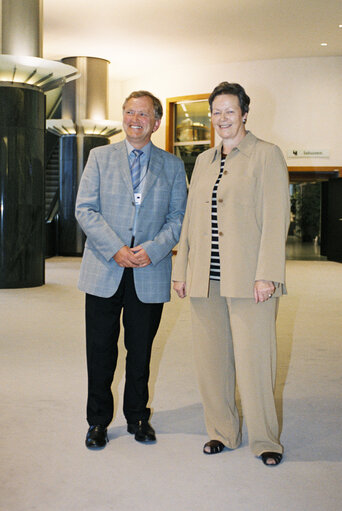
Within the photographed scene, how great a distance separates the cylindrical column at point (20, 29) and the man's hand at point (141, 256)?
8613mm

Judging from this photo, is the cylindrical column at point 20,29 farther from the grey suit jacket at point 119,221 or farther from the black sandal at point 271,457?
the black sandal at point 271,457

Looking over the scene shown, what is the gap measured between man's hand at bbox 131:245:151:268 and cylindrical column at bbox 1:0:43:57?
8.61 meters

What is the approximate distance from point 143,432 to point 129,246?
991 millimetres

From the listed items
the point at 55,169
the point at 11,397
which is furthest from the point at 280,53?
the point at 11,397

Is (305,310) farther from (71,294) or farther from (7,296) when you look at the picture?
(7,296)

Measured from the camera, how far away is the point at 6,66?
1046 centimetres

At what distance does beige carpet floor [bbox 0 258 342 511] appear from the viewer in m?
2.85

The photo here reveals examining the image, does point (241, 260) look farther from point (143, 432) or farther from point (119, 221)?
point (143, 432)

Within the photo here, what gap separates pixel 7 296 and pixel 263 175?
7.27m

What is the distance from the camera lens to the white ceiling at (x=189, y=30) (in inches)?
535

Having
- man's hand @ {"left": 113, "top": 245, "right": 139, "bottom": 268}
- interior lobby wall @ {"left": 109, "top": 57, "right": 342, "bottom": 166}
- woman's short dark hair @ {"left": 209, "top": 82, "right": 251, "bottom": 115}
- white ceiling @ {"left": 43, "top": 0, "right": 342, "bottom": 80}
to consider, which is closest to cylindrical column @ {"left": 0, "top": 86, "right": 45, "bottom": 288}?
white ceiling @ {"left": 43, "top": 0, "right": 342, "bottom": 80}

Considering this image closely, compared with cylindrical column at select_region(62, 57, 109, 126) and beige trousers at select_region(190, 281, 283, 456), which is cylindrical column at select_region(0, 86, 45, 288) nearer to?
cylindrical column at select_region(62, 57, 109, 126)

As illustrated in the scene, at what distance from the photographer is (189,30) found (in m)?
15.3

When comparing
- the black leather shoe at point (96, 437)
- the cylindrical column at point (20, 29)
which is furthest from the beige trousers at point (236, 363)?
the cylindrical column at point (20, 29)
